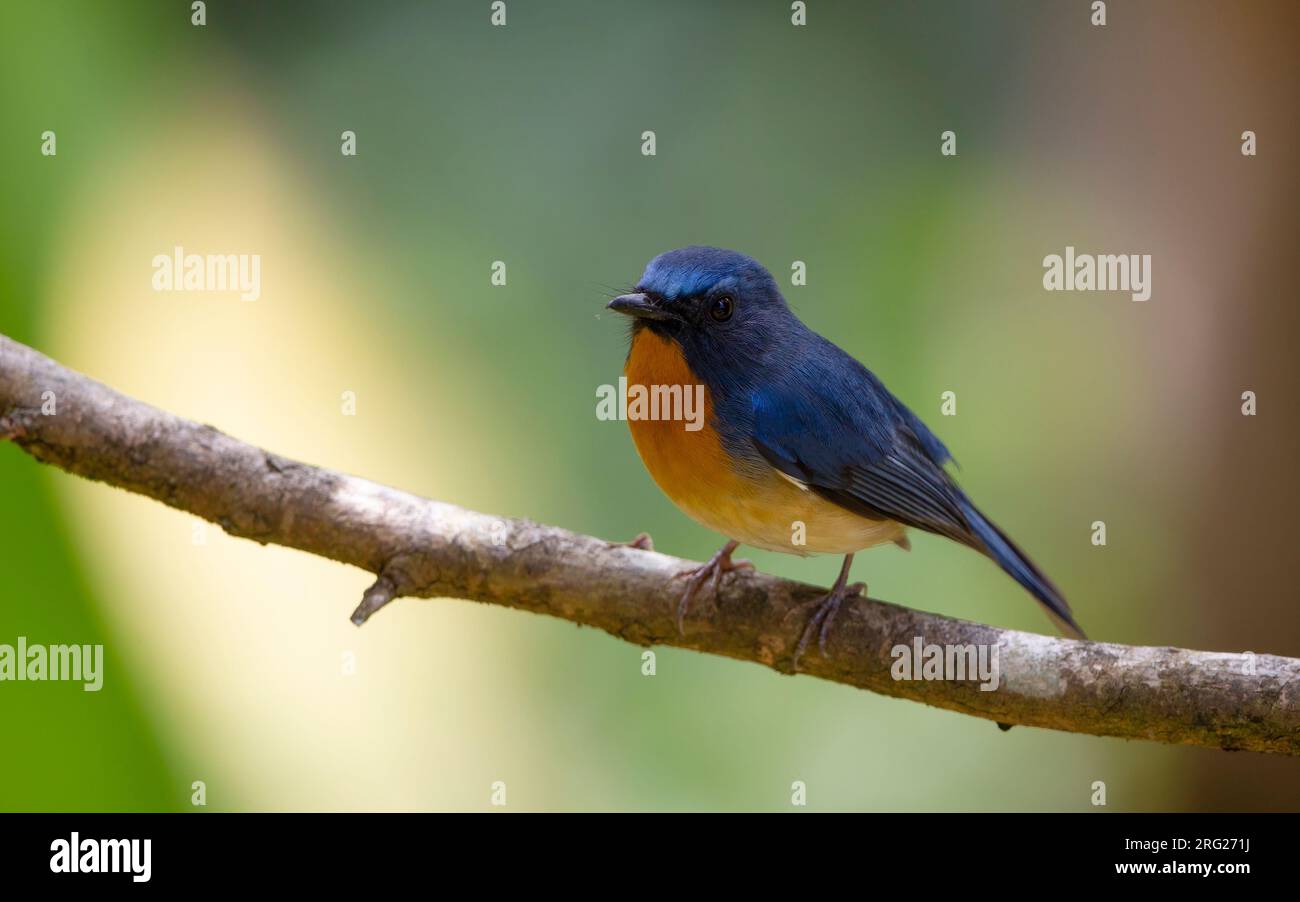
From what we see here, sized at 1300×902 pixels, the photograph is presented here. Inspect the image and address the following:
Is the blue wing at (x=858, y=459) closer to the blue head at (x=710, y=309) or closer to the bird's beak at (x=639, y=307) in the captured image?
the blue head at (x=710, y=309)

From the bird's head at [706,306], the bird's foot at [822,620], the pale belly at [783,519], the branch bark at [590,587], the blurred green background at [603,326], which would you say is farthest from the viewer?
the blurred green background at [603,326]

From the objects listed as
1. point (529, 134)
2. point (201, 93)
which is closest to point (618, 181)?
point (529, 134)

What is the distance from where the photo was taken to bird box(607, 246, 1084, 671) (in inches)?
132

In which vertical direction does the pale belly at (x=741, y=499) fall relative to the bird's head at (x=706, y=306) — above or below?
below

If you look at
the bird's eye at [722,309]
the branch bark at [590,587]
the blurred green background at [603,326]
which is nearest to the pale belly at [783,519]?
the branch bark at [590,587]

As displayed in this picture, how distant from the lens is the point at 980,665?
3041 mm

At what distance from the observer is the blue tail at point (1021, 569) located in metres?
3.48

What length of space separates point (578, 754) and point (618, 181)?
2752 mm

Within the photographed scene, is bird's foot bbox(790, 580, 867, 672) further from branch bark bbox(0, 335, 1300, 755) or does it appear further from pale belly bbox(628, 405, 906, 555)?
pale belly bbox(628, 405, 906, 555)

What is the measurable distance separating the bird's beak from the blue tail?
1.16m

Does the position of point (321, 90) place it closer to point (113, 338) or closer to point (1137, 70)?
point (113, 338)

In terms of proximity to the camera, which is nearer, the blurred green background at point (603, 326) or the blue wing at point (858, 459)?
the blue wing at point (858, 459)

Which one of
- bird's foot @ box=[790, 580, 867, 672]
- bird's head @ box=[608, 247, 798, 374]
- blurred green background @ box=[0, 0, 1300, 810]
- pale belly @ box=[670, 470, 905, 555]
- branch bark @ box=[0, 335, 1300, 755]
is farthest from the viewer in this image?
blurred green background @ box=[0, 0, 1300, 810]

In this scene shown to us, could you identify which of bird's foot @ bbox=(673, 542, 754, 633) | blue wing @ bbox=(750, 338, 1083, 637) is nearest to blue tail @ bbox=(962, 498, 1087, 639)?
blue wing @ bbox=(750, 338, 1083, 637)
